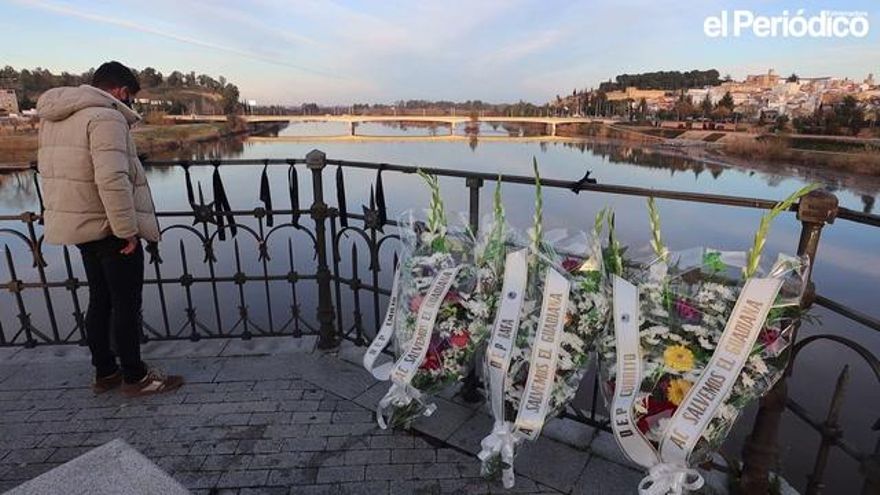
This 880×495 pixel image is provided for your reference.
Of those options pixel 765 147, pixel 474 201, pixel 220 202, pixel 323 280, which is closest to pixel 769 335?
pixel 474 201

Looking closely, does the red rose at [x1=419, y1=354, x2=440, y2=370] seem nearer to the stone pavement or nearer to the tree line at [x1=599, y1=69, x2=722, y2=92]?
the stone pavement

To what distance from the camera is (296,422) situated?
2695 millimetres

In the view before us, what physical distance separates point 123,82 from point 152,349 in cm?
182

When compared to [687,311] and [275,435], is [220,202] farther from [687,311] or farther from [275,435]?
[687,311]

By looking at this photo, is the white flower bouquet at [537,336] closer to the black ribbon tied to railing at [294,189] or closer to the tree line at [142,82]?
the black ribbon tied to railing at [294,189]

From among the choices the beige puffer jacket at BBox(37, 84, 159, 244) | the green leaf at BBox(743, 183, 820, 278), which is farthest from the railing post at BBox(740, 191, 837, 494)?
the beige puffer jacket at BBox(37, 84, 159, 244)

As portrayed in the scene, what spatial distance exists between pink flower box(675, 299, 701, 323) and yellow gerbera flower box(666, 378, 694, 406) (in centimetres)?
22

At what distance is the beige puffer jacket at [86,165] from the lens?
239 centimetres

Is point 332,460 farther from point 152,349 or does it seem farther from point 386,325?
point 152,349

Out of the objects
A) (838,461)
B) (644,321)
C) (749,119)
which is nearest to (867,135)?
(749,119)

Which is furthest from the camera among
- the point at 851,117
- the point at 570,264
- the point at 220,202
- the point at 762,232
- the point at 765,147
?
A: the point at 851,117

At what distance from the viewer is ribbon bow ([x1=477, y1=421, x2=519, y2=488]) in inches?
82.7

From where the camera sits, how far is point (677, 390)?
71.9 inches

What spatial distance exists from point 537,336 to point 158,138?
158ft
